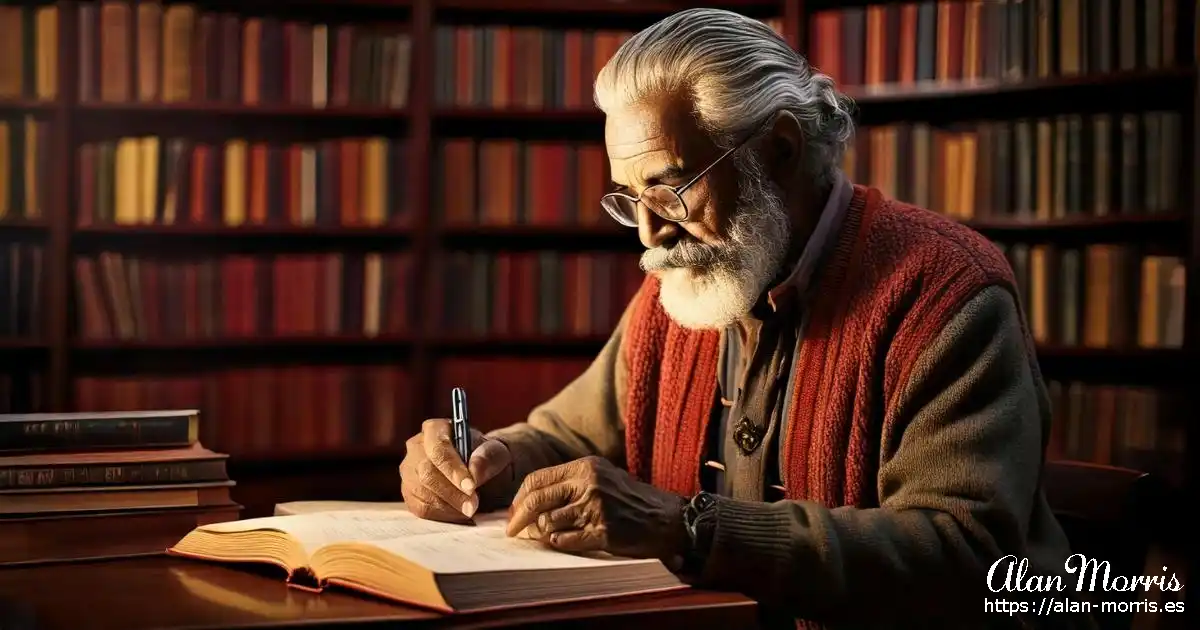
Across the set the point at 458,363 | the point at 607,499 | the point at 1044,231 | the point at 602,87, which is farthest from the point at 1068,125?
the point at 607,499

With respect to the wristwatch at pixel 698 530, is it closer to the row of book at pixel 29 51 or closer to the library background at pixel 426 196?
the library background at pixel 426 196

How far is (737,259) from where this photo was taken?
4.87 feet

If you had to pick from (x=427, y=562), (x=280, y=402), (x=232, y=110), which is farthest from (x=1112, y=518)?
(x=232, y=110)

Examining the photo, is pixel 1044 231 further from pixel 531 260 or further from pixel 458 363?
pixel 458 363

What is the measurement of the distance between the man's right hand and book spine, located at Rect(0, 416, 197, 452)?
0.28m

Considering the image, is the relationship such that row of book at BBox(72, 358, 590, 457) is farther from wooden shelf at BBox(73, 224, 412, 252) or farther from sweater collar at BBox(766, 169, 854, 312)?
sweater collar at BBox(766, 169, 854, 312)

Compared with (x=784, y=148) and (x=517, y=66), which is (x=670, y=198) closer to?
(x=784, y=148)

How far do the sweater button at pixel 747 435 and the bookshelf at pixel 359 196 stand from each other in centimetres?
198

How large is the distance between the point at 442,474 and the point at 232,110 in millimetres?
2325

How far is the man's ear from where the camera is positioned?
1511mm

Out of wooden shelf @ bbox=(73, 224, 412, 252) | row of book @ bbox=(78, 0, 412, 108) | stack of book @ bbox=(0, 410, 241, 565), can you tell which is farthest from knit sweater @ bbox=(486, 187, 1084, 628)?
row of book @ bbox=(78, 0, 412, 108)

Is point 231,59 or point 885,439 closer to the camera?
point 885,439

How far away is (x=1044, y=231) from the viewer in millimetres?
3393

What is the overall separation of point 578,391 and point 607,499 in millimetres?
717
